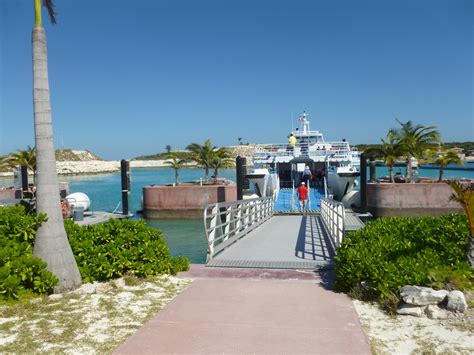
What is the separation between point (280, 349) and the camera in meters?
4.11

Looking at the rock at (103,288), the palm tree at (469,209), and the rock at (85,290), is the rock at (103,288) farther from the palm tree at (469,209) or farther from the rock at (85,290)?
the palm tree at (469,209)

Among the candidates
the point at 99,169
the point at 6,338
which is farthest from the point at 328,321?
the point at 99,169

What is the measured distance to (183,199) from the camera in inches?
1019

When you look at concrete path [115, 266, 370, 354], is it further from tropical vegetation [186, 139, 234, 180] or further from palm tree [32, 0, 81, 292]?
tropical vegetation [186, 139, 234, 180]

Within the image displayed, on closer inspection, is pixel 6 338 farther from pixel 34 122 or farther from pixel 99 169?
pixel 99 169

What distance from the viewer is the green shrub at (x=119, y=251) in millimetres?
6594

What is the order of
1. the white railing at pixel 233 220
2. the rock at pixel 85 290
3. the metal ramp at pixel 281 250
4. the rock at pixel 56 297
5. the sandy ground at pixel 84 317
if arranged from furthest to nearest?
1. the white railing at pixel 233 220
2. the metal ramp at pixel 281 250
3. the rock at pixel 85 290
4. the rock at pixel 56 297
5. the sandy ground at pixel 84 317

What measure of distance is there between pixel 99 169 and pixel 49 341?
495 feet

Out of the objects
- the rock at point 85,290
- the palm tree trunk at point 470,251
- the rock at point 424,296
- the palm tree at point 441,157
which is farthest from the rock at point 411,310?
the palm tree at point 441,157

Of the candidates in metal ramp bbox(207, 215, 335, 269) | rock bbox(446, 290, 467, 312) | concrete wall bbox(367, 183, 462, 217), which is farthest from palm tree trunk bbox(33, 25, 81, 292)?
concrete wall bbox(367, 183, 462, 217)

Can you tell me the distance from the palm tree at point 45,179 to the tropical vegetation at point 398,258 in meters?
3.93

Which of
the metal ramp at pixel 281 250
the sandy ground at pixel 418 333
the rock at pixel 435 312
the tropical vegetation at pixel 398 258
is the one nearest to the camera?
the sandy ground at pixel 418 333

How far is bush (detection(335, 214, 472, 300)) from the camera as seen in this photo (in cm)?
539

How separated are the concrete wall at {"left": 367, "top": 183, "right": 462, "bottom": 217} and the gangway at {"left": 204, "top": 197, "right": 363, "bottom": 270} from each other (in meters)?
9.91
